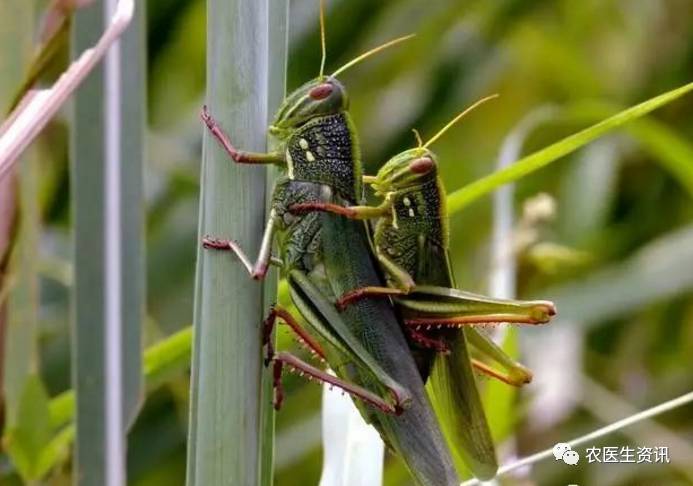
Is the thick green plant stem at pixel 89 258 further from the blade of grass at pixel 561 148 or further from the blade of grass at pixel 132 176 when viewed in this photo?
the blade of grass at pixel 561 148

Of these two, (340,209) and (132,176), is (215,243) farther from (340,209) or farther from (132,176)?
(132,176)

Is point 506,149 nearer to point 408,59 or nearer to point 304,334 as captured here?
point 304,334

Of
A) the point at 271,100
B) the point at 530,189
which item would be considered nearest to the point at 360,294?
the point at 271,100

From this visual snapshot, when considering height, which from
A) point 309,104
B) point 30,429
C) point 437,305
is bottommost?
point 30,429

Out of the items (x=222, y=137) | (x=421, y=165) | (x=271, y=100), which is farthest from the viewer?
(x=421, y=165)

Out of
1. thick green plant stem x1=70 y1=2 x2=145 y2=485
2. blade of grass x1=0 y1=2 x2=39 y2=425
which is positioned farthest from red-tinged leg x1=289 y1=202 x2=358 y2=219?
blade of grass x1=0 y1=2 x2=39 y2=425

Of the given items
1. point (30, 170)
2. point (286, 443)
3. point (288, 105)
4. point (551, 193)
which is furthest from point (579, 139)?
point (551, 193)

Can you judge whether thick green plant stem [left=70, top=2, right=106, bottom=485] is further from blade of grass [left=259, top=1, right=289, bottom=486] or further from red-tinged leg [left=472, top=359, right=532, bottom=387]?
red-tinged leg [left=472, top=359, right=532, bottom=387]
